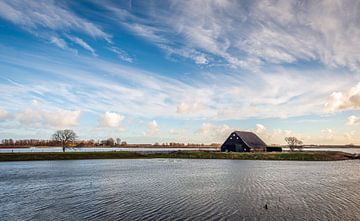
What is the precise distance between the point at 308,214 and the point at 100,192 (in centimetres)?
1798

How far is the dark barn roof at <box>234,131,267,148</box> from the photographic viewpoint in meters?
96.6

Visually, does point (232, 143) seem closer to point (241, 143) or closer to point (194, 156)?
point (241, 143)

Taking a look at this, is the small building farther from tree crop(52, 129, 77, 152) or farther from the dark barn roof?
tree crop(52, 129, 77, 152)

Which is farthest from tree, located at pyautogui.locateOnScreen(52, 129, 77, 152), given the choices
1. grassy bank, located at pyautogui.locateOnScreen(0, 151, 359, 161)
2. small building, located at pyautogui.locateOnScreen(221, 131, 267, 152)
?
small building, located at pyautogui.locateOnScreen(221, 131, 267, 152)

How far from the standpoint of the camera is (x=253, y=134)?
108000 mm

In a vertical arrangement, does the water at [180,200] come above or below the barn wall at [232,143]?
below

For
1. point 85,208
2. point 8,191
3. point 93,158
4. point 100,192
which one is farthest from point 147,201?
point 93,158

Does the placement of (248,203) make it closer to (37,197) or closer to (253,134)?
(37,197)

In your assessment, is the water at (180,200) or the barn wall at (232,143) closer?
the water at (180,200)

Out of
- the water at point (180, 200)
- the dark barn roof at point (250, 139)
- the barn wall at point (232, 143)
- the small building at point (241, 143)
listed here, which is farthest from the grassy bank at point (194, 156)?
the water at point (180, 200)

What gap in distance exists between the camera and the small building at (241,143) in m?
95.6

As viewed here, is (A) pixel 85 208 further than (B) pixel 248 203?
No

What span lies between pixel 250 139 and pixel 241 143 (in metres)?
5.71

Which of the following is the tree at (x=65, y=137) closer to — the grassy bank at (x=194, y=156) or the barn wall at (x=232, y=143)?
the grassy bank at (x=194, y=156)
